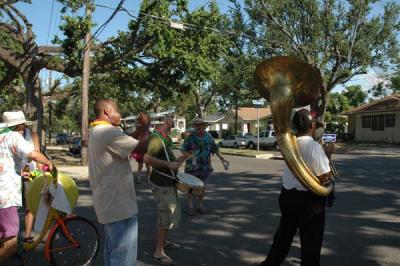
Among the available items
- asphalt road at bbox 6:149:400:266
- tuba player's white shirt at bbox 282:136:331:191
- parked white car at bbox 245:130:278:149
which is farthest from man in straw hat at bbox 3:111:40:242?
parked white car at bbox 245:130:278:149

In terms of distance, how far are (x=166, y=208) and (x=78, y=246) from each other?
107 cm

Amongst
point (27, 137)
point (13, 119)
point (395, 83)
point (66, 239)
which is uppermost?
point (395, 83)

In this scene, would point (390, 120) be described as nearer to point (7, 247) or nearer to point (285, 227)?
point (285, 227)

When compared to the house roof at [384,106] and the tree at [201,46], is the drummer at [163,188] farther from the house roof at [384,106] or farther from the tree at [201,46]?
the house roof at [384,106]

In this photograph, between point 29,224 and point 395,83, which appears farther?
point 395,83

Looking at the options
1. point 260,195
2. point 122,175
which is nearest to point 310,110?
point 122,175

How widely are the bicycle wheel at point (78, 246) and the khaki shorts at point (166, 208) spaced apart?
760mm

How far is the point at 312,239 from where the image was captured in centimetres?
398

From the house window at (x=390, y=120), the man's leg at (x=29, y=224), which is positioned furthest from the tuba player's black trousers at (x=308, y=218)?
the house window at (x=390, y=120)

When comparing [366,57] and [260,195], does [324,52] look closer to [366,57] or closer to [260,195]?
[366,57]

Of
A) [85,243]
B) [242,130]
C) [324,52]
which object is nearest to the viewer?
[85,243]

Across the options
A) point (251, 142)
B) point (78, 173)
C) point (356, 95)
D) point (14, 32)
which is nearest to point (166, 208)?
point (78, 173)

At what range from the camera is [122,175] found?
12.2 feet

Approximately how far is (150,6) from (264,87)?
52.2ft
